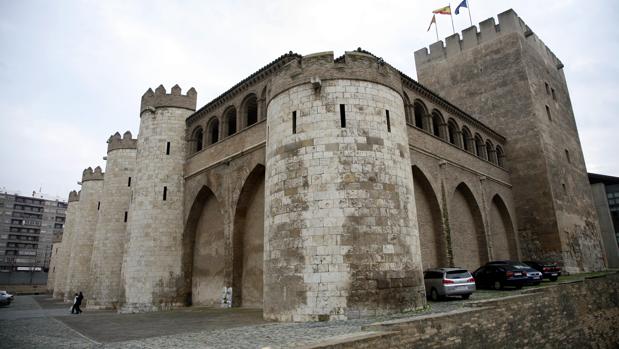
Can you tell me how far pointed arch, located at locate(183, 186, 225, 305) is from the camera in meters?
19.4

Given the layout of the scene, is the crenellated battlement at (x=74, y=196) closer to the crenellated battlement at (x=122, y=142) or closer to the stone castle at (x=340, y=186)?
the stone castle at (x=340, y=186)

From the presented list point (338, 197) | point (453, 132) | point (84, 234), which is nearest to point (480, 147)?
point (453, 132)

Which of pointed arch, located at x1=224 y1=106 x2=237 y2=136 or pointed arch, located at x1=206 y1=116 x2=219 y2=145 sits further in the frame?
pointed arch, located at x1=206 y1=116 x2=219 y2=145

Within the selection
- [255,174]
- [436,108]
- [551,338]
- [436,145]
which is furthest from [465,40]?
[551,338]

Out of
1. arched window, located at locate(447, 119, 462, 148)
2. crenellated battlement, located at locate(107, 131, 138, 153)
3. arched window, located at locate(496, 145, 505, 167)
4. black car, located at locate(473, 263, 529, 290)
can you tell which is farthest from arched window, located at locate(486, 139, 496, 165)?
crenellated battlement, located at locate(107, 131, 138, 153)

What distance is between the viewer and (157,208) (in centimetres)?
2095

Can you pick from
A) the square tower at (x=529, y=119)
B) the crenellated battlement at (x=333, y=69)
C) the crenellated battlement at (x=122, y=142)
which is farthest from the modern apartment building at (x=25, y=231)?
the crenellated battlement at (x=333, y=69)

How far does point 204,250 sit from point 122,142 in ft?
38.0

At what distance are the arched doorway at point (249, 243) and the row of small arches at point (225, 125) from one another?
317 centimetres

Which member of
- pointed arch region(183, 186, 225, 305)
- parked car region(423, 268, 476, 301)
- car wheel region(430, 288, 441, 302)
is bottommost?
car wheel region(430, 288, 441, 302)

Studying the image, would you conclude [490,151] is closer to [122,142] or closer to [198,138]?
[198,138]

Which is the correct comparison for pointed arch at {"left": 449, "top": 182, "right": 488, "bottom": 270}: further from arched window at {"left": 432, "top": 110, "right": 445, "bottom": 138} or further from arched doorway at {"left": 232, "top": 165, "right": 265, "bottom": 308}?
arched doorway at {"left": 232, "top": 165, "right": 265, "bottom": 308}

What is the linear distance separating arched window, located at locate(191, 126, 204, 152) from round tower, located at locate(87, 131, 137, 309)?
13.2 feet

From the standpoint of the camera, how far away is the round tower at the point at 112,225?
916 inches
